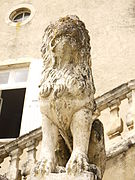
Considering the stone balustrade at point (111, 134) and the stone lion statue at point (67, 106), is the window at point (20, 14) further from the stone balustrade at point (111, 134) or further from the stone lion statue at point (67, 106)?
the stone lion statue at point (67, 106)

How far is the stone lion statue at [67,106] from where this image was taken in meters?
3.19

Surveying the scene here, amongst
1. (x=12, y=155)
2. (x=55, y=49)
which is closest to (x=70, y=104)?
(x=55, y=49)

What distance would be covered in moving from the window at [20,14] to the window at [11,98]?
1678mm

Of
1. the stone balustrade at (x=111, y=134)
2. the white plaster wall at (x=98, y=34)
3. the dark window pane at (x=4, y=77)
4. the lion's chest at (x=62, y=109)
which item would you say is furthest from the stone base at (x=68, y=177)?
the dark window pane at (x=4, y=77)

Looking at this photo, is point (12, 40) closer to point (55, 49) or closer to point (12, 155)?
point (12, 155)

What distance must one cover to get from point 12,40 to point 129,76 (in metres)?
3.16

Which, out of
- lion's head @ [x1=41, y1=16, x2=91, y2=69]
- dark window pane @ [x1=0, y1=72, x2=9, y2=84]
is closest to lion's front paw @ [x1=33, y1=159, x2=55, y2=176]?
lion's head @ [x1=41, y1=16, x2=91, y2=69]

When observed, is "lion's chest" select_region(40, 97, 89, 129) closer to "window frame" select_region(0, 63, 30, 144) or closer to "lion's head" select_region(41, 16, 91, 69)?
"lion's head" select_region(41, 16, 91, 69)

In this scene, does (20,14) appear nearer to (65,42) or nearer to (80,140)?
(65,42)

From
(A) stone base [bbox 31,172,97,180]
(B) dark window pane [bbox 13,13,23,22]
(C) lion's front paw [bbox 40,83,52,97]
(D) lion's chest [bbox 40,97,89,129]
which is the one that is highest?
(B) dark window pane [bbox 13,13,23,22]

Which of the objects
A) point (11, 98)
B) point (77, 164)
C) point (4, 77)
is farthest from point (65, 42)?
point (11, 98)

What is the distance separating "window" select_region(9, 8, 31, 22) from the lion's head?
24.1ft

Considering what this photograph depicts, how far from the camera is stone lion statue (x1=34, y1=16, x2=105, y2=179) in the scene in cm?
319

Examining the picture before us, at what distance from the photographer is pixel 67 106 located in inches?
128
